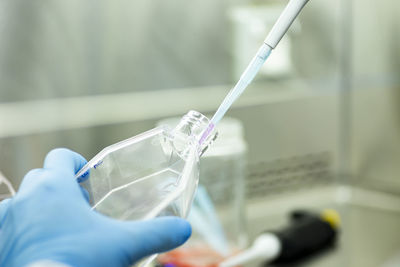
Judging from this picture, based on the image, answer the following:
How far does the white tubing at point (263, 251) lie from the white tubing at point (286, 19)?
0.48m

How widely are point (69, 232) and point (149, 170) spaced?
159 millimetres

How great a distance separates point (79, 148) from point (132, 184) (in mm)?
497

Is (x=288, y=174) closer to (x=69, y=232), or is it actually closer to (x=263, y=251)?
(x=263, y=251)

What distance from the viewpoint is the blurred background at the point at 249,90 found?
1.01 meters

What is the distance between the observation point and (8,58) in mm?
966

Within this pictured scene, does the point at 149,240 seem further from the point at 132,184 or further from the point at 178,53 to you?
the point at 178,53

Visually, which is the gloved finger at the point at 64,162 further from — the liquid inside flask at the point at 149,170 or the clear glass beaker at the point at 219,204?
the clear glass beaker at the point at 219,204

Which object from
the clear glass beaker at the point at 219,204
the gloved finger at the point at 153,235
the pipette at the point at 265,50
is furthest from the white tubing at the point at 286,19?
the clear glass beaker at the point at 219,204

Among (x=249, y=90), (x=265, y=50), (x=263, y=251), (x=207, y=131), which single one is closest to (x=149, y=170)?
(x=207, y=131)

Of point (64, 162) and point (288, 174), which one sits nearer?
point (64, 162)

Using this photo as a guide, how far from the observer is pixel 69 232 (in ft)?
1.56

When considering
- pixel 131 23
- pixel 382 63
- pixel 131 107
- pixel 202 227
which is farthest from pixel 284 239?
pixel 382 63

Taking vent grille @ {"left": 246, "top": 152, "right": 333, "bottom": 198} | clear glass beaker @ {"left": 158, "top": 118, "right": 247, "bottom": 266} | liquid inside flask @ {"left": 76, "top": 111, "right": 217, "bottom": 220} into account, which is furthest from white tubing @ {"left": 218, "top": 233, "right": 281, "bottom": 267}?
liquid inside flask @ {"left": 76, "top": 111, "right": 217, "bottom": 220}

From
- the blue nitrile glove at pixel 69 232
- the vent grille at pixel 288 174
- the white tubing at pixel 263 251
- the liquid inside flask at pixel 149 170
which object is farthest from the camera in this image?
the vent grille at pixel 288 174
